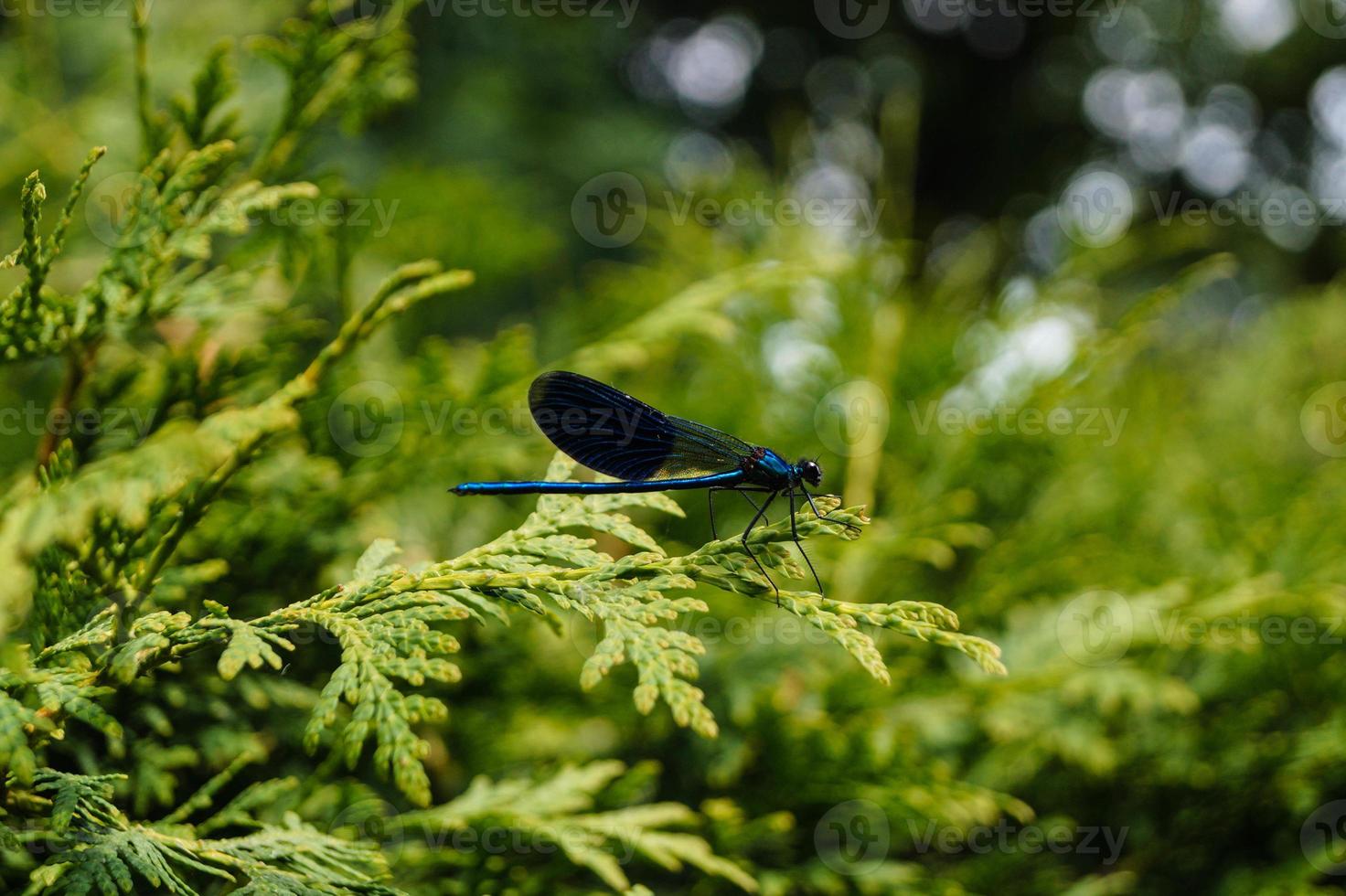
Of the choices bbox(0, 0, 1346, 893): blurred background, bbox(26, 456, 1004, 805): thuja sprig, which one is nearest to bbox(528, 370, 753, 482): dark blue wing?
bbox(26, 456, 1004, 805): thuja sprig

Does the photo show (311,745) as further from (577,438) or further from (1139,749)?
(1139,749)

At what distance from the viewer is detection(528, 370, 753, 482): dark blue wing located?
5.29ft

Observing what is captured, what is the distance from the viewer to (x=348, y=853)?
1.39 m

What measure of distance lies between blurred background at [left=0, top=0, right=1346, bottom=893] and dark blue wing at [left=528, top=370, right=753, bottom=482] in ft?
1.48

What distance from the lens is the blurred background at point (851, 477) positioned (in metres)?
2.00

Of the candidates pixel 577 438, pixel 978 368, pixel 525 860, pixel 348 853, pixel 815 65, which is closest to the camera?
pixel 348 853

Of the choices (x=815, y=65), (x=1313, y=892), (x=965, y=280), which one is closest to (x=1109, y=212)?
(x=965, y=280)

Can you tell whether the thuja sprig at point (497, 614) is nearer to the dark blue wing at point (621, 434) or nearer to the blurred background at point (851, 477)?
the dark blue wing at point (621, 434)

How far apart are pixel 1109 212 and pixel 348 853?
11.3 feet

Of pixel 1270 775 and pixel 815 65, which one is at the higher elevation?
pixel 815 65

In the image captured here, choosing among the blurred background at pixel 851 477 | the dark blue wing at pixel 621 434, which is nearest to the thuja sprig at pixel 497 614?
the dark blue wing at pixel 621 434

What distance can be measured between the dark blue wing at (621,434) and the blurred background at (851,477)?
0.45 m

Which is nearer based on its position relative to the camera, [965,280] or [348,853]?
[348,853]

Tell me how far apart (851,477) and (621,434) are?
1204 millimetres
